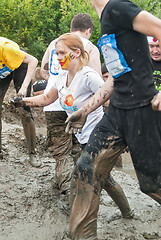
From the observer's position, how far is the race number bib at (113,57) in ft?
8.14

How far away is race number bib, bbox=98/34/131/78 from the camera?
2.48m

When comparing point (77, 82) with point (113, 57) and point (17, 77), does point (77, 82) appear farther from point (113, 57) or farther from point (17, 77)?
point (17, 77)

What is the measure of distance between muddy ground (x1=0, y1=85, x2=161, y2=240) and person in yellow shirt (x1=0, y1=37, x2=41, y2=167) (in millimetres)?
354

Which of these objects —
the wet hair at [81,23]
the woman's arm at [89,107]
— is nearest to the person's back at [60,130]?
the wet hair at [81,23]

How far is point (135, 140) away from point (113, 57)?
2.08ft

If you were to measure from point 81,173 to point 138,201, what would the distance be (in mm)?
1697

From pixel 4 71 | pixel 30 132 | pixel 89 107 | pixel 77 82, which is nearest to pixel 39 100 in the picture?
pixel 77 82

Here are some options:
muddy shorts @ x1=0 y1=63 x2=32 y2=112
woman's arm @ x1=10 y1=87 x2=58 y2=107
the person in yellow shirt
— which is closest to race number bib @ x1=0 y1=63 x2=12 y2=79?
the person in yellow shirt

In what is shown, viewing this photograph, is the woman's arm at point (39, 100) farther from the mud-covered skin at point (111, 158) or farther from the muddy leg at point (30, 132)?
the muddy leg at point (30, 132)

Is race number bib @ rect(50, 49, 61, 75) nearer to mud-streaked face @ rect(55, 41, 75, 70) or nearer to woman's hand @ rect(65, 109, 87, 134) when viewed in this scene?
mud-streaked face @ rect(55, 41, 75, 70)

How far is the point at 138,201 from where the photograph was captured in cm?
414

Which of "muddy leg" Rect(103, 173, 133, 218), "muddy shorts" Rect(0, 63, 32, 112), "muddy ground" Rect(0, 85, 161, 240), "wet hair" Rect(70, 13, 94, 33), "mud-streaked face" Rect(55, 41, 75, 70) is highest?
"wet hair" Rect(70, 13, 94, 33)

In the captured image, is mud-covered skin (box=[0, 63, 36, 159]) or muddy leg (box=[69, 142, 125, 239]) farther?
mud-covered skin (box=[0, 63, 36, 159])

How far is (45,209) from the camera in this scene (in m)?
3.71
